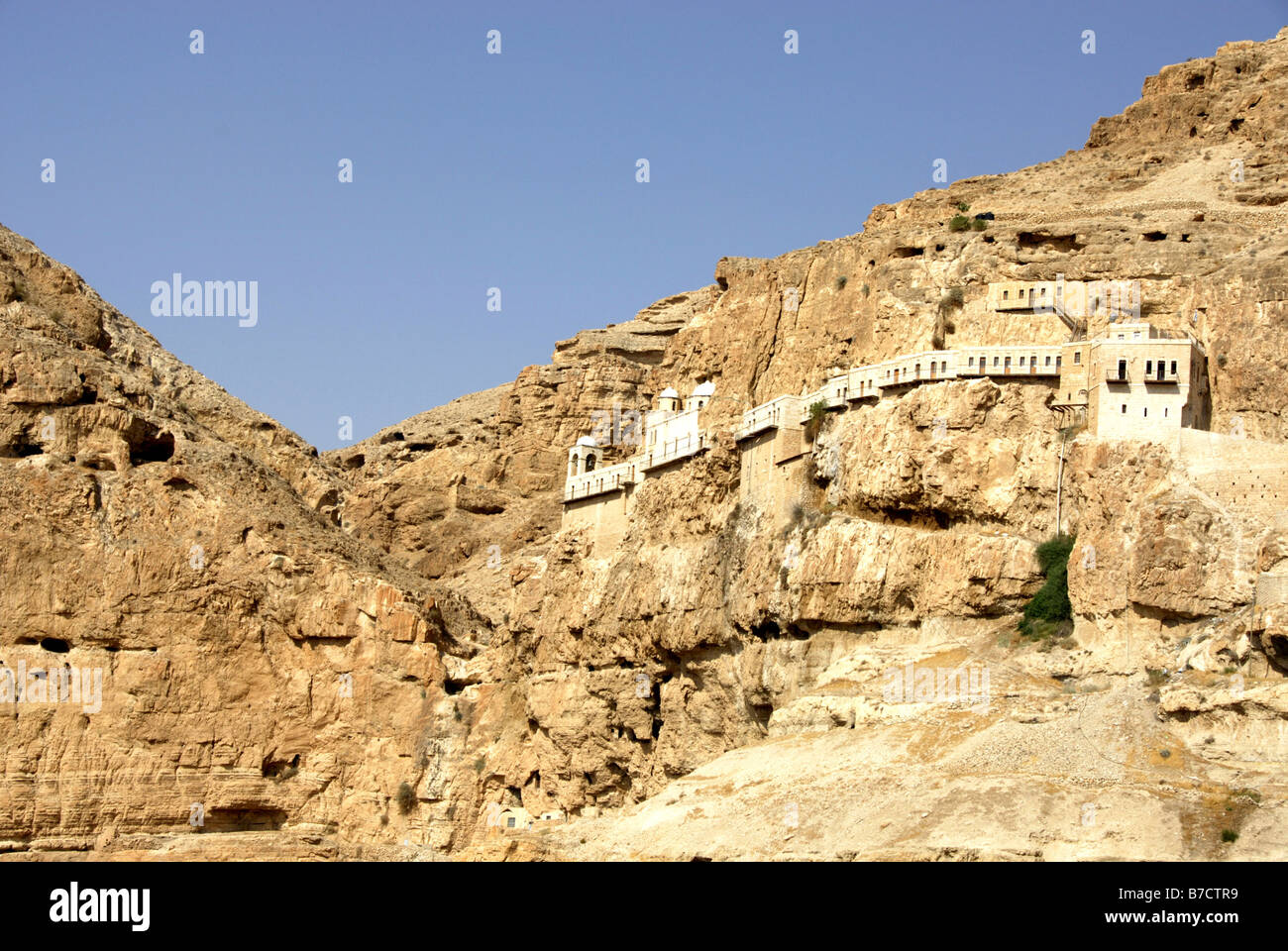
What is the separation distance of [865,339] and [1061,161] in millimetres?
18798

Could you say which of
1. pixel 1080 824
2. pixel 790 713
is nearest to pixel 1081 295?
pixel 790 713

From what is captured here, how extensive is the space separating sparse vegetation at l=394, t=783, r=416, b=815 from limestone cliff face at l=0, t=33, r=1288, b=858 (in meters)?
0.25

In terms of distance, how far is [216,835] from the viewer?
92250 millimetres

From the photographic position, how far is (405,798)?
305 ft

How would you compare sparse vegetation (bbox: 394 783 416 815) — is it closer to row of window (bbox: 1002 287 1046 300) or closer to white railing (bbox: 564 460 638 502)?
white railing (bbox: 564 460 638 502)

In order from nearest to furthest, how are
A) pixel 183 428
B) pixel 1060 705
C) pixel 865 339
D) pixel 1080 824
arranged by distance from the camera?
pixel 1080 824, pixel 1060 705, pixel 865 339, pixel 183 428

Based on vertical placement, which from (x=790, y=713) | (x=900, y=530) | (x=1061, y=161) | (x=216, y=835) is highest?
(x=1061, y=161)

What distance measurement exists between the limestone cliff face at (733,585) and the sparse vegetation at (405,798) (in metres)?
0.25

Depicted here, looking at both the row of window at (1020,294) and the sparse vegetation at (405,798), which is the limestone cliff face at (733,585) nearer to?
the sparse vegetation at (405,798)

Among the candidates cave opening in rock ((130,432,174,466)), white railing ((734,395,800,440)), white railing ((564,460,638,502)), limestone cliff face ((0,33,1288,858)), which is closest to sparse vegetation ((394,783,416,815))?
limestone cliff face ((0,33,1288,858))

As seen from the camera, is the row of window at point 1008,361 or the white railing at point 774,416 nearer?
the row of window at point 1008,361

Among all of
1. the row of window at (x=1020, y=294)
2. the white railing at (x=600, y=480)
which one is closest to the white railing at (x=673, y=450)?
the white railing at (x=600, y=480)

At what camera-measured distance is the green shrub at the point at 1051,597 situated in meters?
72.0

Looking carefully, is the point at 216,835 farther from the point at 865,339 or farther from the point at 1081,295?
the point at 1081,295
